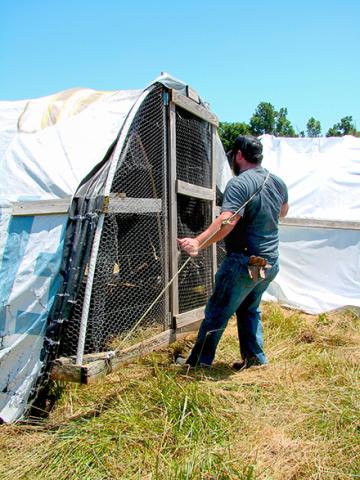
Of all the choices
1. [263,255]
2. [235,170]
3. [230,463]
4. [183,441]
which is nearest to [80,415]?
[183,441]

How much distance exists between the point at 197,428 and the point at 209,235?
4.26ft

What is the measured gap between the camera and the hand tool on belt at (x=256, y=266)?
3.68 metres

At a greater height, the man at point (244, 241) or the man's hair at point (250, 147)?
the man's hair at point (250, 147)

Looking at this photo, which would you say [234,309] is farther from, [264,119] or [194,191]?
[264,119]

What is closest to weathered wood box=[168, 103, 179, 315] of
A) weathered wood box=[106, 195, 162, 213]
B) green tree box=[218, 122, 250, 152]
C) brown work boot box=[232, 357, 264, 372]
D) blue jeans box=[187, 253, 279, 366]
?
weathered wood box=[106, 195, 162, 213]

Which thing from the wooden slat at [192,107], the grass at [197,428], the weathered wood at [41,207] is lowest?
the grass at [197,428]

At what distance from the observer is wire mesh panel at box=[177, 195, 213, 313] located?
184 inches

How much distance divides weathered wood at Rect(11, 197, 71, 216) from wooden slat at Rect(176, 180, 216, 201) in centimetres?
113

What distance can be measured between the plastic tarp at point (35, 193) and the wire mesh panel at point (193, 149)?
36 cm

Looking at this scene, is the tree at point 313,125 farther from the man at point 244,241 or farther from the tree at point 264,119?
the man at point 244,241

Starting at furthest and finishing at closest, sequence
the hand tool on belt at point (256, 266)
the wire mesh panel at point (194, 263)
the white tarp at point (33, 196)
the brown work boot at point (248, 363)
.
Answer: the wire mesh panel at point (194, 263) → the brown work boot at point (248, 363) → the hand tool on belt at point (256, 266) → the white tarp at point (33, 196)

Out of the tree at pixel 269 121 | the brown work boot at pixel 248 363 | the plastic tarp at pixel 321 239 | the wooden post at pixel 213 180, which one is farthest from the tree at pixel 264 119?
the brown work boot at pixel 248 363

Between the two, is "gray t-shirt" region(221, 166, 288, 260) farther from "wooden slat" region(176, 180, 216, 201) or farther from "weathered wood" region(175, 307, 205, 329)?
"weathered wood" region(175, 307, 205, 329)

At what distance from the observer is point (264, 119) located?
76.6 ft
